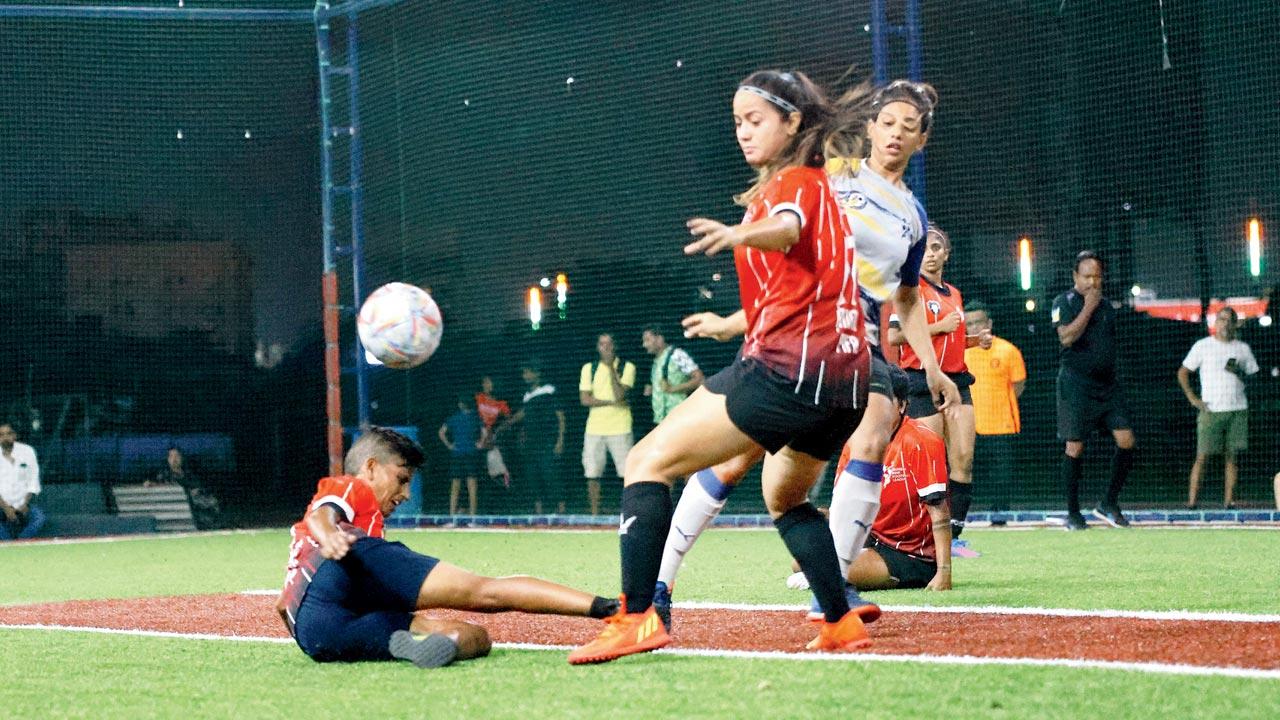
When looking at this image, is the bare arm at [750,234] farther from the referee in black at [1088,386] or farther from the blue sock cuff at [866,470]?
the referee in black at [1088,386]

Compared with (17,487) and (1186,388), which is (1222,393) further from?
(17,487)

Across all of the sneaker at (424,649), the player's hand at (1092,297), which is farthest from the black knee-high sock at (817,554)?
the player's hand at (1092,297)

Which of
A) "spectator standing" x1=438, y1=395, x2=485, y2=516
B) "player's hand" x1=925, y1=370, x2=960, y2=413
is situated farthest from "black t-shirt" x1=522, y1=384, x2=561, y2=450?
"player's hand" x1=925, y1=370, x2=960, y2=413

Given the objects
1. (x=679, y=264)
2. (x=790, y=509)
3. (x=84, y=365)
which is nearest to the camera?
(x=790, y=509)

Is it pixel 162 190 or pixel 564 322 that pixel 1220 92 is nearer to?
pixel 564 322

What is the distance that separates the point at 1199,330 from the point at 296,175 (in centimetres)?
1017

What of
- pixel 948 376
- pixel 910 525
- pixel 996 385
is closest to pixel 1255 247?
pixel 996 385

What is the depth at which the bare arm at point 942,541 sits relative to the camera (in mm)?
7270

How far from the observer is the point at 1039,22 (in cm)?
1558

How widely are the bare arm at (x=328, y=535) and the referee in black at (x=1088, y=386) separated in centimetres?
871

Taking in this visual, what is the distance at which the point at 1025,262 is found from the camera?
1509 cm

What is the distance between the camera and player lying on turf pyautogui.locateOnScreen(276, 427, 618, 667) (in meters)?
5.08

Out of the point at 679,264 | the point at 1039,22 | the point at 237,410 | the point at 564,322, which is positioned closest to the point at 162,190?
the point at 237,410

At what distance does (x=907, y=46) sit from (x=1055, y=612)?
9210 mm
